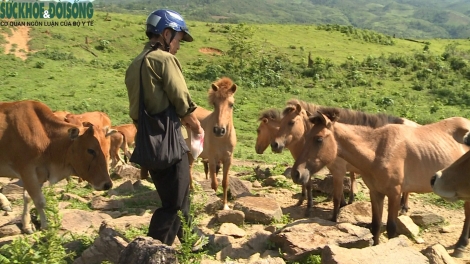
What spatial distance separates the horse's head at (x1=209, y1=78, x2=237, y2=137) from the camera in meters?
8.97

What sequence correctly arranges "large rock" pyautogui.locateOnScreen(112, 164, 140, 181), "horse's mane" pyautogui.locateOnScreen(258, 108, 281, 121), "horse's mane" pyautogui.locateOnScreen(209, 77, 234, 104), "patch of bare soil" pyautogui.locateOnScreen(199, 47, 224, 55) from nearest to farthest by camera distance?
"horse's mane" pyautogui.locateOnScreen(209, 77, 234, 104), "horse's mane" pyautogui.locateOnScreen(258, 108, 281, 121), "large rock" pyautogui.locateOnScreen(112, 164, 140, 181), "patch of bare soil" pyautogui.locateOnScreen(199, 47, 224, 55)

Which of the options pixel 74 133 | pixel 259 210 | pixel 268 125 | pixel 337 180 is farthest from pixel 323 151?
pixel 268 125

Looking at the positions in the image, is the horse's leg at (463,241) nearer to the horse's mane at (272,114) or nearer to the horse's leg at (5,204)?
the horse's mane at (272,114)

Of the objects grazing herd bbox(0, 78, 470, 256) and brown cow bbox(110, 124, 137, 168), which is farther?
brown cow bbox(110, 124, 137, 168)

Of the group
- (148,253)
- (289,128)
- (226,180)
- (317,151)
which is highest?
(317,151)

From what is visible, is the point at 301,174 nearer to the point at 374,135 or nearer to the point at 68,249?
the point at 374,135

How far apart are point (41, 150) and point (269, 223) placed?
12.2 ft

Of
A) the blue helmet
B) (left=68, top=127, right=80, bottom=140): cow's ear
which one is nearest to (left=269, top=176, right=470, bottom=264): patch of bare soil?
(left=68, top=127, right=80, bottom=140): cow's ear

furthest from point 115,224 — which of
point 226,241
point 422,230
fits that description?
point 422,230

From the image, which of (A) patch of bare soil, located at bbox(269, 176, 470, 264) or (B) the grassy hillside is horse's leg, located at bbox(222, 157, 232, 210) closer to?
(A) patch of bare soil, located at bbox(269, 176, 470, 264)

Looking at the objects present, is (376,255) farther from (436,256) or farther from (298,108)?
(298,108)

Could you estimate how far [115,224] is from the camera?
6539 mm

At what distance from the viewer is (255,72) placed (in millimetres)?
31047

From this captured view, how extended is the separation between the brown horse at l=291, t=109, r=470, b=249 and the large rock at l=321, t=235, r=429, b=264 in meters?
1.09
